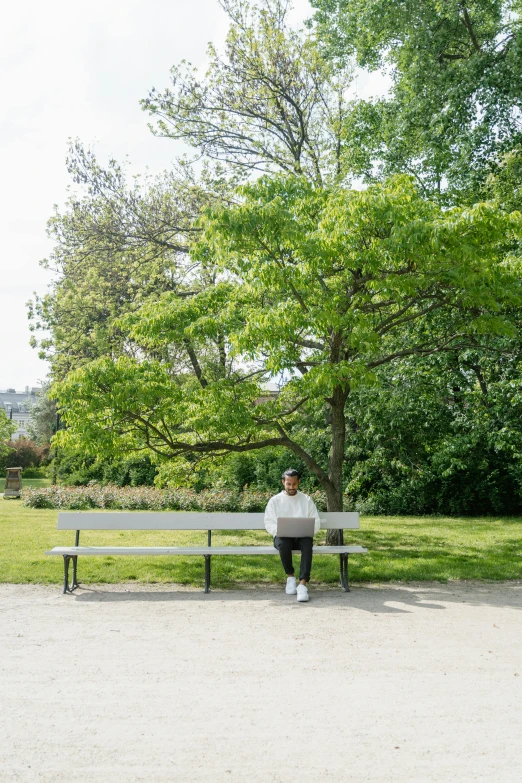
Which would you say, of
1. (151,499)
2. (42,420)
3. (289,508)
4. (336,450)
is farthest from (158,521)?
(42,420)

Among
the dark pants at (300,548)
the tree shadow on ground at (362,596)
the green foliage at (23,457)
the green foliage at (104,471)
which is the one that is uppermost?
the green foliage at (23,457)

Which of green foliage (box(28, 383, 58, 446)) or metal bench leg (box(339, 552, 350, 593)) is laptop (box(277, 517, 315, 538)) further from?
green foliage (box(28, 383, 58, 446))

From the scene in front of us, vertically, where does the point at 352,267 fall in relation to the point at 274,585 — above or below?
above

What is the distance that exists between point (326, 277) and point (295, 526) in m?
3.78

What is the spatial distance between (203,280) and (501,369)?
24.9ft

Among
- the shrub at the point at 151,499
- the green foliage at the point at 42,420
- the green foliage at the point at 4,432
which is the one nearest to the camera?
the shrub at the point at 151,499

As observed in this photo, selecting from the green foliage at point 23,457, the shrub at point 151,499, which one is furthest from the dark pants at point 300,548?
the green foliage at point 23,457

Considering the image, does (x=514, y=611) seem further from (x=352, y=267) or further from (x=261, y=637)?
(x=352, y=267)

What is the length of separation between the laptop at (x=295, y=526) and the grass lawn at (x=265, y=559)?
1.17 m

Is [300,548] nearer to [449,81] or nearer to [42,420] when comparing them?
[449,81]

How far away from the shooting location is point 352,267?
30.3ft

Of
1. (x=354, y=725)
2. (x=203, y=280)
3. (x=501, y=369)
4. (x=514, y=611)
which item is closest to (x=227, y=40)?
(x=203, y=280)

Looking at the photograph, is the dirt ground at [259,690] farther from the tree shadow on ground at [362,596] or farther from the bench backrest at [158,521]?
the bench backrest at [158,521]

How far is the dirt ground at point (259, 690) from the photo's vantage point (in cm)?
353
